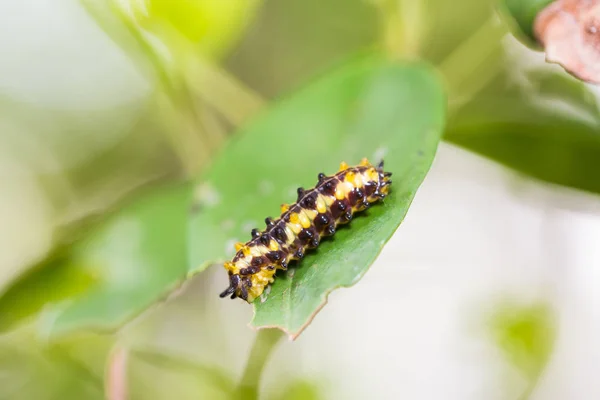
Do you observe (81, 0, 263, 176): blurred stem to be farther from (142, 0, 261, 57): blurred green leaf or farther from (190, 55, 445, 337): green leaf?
(190, 55, 445, 337): green leaf

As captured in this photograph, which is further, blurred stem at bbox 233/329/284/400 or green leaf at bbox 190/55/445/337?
blurred stem at bbox 233/329/284/400

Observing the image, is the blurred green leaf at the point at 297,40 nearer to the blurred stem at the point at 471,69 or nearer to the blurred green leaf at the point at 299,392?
the blurred stem at the point at 471,69

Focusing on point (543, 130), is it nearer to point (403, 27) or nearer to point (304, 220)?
point (403, 27)

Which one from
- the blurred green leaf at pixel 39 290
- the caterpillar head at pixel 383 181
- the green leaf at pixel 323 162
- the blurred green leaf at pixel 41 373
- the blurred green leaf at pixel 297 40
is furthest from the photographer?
the blurred green leaf at pixel 297 40

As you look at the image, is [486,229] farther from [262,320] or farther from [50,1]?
[50,1]

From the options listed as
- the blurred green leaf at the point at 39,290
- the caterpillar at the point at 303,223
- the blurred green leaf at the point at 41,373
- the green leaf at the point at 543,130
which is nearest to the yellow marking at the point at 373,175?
the caterpillar at the point at 303,223

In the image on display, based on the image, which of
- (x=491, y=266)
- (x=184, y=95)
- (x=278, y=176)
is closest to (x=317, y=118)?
(x=278, y=176)

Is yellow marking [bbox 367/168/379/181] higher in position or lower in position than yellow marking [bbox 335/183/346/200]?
lower

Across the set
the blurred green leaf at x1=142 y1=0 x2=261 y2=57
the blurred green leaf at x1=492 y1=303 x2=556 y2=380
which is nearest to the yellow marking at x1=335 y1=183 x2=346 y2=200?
the blurred green leaf at x1=142 y1=0 x2=261 y2=57
